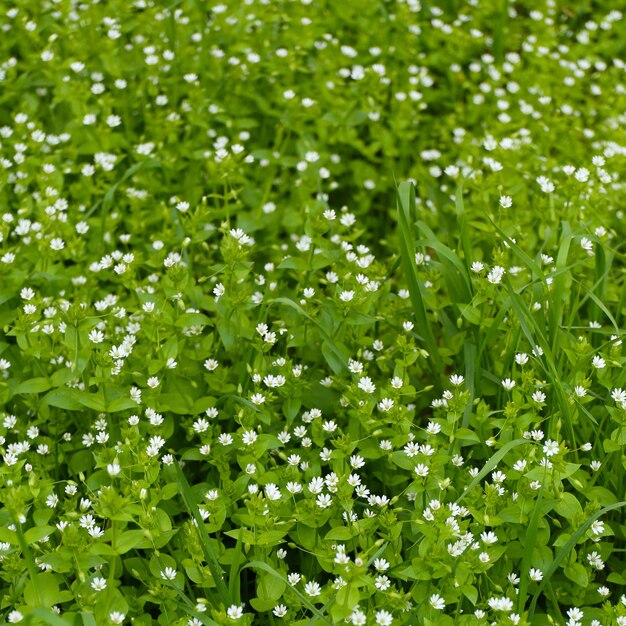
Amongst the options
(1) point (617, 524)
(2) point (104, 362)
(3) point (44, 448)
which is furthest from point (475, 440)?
(3) point (44, 448)

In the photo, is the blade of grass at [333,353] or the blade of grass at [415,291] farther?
Answer: the blade of grass at [415,291]

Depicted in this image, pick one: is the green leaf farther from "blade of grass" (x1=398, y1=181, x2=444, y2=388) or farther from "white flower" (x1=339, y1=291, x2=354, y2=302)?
"blade of grass" (x1=398, y1=181, x2=444, y2=388)

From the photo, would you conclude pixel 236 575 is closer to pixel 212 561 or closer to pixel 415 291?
pixel 212 561

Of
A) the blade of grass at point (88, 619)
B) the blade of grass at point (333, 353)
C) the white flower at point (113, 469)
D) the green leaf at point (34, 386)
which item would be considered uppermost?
the white flower at point (113, 469)

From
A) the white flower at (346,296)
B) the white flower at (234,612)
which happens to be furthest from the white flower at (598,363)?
the white flower at (234,612)

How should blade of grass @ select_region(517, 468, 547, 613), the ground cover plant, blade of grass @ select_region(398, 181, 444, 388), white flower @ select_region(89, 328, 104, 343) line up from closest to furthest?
blade of grass @ select_region(517, 468, 547, 613) < the ground cover plant < white flower @ select_region(89, 328, 104, 343) < blade of grass @ select_region(398, 181, 444, 388)

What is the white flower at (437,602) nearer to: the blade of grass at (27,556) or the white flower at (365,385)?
the white flower at (365,385)

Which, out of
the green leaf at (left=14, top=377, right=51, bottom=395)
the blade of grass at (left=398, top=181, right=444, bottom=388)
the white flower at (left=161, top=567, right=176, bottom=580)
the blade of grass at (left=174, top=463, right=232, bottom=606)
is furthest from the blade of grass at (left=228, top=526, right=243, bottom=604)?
the blade of grass at (left=398, top=181, right=444, bottom=388)

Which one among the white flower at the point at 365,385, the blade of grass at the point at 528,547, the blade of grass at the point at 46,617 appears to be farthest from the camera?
the white flower at the point at 365,385
